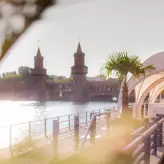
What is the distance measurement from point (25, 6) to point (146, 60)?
1315cm

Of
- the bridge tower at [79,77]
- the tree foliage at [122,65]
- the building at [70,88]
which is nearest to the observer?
the tree foliage at [122,65]

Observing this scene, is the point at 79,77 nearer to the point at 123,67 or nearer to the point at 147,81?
the point at 147,81

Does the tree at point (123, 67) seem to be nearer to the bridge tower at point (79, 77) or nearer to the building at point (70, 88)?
the building at point (70, 88)

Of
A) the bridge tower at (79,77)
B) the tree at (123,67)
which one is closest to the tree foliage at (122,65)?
the tree at (123,67)

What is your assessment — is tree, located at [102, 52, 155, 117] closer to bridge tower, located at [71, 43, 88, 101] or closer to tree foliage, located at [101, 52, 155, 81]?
tree foliage, located at [101, 52, 155, 81]

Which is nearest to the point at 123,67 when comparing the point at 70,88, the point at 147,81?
the point at 147,81

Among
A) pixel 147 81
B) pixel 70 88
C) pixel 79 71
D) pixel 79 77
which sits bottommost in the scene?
pixel 147 81

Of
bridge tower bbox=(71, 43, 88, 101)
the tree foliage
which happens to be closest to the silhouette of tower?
bridge tower bbox=(71, 43, 88, 101)

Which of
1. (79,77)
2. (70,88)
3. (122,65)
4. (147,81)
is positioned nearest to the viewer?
(122,65)

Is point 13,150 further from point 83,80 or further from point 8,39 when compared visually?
point 83,80

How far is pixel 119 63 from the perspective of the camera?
36.3 feet

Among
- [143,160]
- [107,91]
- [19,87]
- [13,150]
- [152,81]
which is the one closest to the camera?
[143,160]

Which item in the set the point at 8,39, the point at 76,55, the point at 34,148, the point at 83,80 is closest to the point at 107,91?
the point at 83,80

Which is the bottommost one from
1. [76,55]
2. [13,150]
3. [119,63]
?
[13,150]
